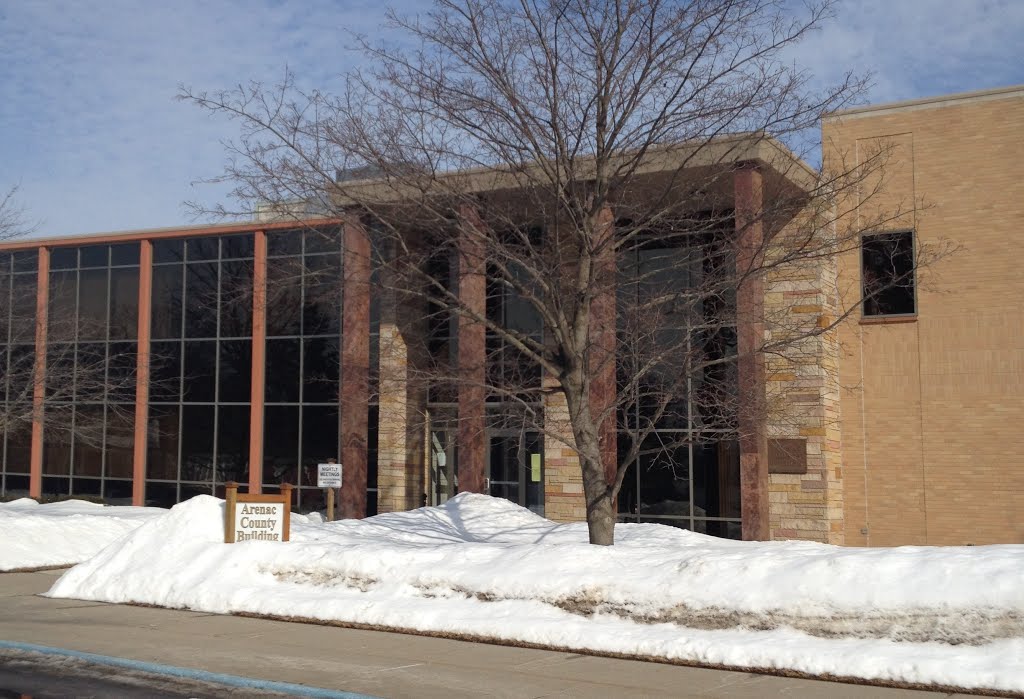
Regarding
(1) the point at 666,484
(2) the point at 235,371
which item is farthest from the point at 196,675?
(2) the point at 235,371

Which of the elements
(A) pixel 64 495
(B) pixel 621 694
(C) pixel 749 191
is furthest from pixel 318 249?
(B) pixel 621 694

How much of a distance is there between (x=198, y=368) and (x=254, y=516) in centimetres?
1685

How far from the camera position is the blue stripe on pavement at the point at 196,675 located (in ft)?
27.3

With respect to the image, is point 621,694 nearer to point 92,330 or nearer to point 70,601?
point 70,601

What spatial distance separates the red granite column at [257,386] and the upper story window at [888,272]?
15740mm

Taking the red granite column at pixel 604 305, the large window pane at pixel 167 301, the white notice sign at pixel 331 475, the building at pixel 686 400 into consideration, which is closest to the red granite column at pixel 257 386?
the building at pixel 686 400

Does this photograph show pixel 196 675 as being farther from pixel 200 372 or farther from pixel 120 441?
pixel 120 441

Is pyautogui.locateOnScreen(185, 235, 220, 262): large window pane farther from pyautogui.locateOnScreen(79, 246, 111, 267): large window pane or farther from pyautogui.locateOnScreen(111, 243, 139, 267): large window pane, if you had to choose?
pyautogui.locateOnScreen(79, 246, 111, 267): large window pane

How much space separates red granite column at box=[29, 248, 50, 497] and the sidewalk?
14.5 metres

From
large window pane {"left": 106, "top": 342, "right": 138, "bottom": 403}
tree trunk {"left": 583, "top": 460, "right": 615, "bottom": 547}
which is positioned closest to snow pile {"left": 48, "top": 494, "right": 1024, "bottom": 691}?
tree trunk {"left": 583, "top": 460, "right": 615, "bottom": 547}

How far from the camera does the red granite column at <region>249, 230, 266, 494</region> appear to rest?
96.6ft

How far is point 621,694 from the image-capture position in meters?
8.34

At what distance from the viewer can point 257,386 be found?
29797 mm

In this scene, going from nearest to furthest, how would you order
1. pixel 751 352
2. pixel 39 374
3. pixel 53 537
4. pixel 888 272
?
1. pixel 751 352
2. pixel 53 537
3. pixel 888 272
4. pixel 39 374
